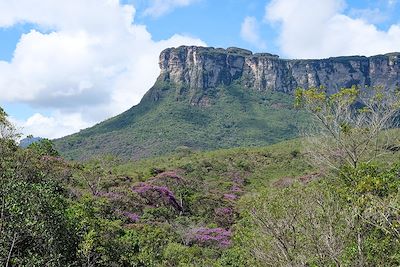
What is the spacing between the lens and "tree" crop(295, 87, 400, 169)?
1944cm

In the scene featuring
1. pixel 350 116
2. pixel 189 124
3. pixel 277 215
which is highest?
pixel 189 124

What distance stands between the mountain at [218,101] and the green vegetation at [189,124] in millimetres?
247

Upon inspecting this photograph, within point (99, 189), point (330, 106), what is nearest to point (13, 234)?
point (330, 106)

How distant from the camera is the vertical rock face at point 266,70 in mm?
156750

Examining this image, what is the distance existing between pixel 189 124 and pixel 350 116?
111 meters

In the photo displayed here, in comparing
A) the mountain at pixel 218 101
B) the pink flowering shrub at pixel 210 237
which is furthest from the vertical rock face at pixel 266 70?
the pink flowering shrub at pixel 210 237

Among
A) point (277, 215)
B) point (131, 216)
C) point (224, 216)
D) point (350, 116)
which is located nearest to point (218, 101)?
point (224, 216)

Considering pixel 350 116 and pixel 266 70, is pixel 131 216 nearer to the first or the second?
pixel 350 116

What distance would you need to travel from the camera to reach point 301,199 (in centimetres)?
1466

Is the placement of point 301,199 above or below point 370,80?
below

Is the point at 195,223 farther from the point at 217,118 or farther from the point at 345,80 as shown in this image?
the point at 345,80

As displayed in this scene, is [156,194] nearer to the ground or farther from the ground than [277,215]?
nearer to the ground

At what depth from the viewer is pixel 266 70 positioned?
16575cm

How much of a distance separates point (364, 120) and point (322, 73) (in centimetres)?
15122
